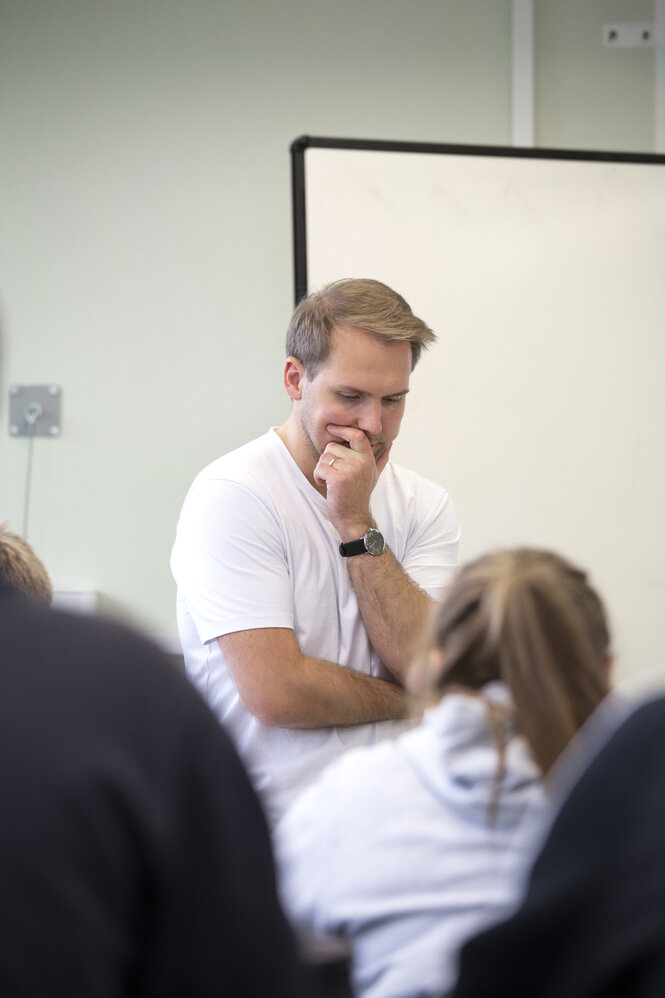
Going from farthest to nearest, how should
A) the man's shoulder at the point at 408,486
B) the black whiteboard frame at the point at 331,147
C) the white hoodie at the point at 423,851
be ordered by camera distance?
the black whiteboard frame at the point at 331,147
the man's shoulder at the point at 408,486
the white hoodie at the point at 423,851

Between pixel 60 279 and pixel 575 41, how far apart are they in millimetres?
1686

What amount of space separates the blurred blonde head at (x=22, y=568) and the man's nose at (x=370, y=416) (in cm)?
64

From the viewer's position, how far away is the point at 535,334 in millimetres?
2873

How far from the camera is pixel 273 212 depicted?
2959 mm

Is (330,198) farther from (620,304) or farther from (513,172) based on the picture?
(620,304)

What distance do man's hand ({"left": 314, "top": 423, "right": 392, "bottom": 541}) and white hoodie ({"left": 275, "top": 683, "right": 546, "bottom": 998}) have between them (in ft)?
2.60

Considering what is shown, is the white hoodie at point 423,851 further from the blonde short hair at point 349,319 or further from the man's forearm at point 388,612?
the blonde short hair at point 349,319

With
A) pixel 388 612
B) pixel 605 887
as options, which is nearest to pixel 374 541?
pixel 388 612

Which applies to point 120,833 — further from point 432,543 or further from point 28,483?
point 28,483

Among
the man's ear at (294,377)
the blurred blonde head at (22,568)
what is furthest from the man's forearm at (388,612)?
the blurred blonde head at (22,568)

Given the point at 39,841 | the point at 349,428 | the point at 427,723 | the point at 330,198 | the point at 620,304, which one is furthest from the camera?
the point at 620,304

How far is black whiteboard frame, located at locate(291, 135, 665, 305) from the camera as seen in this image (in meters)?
2.72

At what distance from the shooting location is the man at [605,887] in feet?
1.90

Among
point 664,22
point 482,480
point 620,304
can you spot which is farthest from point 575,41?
point 482,480
